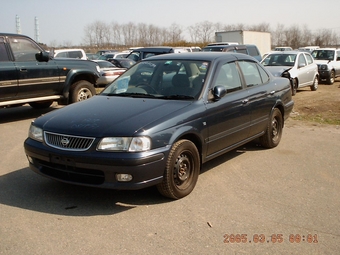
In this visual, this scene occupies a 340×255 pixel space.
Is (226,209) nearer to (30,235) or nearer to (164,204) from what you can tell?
(164,204)

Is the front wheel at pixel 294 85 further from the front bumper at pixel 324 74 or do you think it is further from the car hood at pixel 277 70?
the front bumper at pixel 324 74

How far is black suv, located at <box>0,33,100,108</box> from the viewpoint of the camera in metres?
9.45

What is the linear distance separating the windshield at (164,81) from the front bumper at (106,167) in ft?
3.76

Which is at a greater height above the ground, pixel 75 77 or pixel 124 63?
pixel 124 63

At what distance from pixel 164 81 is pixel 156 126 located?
1.30 meters

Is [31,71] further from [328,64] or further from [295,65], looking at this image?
[328,64]

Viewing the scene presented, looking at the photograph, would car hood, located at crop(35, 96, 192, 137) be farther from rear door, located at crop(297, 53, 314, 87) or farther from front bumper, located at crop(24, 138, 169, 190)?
rear door, located at crop(297, 53, 314, 87)

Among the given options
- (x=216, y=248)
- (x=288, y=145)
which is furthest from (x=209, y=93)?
(x=288, y=145)

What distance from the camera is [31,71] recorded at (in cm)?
977

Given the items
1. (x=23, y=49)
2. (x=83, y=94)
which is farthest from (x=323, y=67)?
(x=23, y=49)

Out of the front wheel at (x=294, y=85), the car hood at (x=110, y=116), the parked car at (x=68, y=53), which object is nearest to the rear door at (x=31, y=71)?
the car hood at (x=110, y=116)

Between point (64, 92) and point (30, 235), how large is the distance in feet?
23.0

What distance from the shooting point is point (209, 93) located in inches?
214
